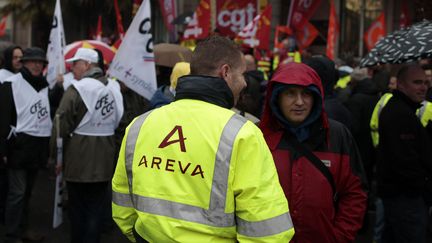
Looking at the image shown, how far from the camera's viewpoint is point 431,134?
473 centimetres

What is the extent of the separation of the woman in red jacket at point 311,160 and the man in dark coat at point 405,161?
1114mm

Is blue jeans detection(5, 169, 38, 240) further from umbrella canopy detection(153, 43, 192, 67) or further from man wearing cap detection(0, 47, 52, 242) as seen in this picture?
umbrella canopy detection(153, 43, 192, 67)

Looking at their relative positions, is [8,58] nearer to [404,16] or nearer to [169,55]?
[169,55]

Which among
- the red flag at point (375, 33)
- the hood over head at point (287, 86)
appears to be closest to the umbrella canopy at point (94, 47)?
the red flag at point (375, 33)

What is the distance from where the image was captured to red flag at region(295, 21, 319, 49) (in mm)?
11539

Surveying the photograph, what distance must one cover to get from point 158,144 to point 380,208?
146 inches

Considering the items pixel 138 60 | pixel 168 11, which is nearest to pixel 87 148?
pixel 138 60

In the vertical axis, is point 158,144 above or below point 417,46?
below

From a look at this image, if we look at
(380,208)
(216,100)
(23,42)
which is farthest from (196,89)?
(23,42)

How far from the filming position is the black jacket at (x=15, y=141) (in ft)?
19.9

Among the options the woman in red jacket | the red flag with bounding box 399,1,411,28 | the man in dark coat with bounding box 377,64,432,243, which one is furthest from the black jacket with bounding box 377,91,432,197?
the red flag with bounding box 399,1,411,28

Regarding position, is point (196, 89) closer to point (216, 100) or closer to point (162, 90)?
point (216, 100)

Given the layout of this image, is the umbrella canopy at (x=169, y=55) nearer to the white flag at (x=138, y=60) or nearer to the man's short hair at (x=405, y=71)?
the white flag at (x=138, y=60)

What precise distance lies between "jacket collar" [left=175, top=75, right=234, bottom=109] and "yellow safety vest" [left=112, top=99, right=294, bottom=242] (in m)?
0.04
